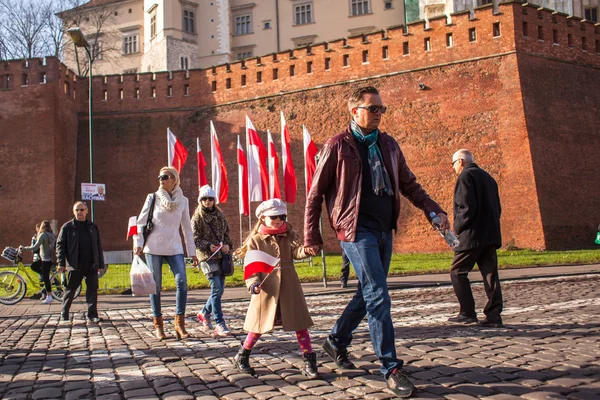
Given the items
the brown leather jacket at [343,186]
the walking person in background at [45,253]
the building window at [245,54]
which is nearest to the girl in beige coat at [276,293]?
the brown leather jacket at [343,186]

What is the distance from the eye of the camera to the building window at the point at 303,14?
47719mm

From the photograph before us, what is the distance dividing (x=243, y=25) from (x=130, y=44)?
962 centimetres

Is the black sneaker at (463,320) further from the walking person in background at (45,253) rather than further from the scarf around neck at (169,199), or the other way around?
the walking person in background at (45,253)

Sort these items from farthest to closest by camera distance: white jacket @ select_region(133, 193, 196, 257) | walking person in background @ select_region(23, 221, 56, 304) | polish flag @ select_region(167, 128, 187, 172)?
1. polish flag @ select_region(167, 128, 187, 172)
2. walking person in background @ select_region(23, 221, 56, 304)
3. white jacket @ select_region(133, 193, 196, 257)

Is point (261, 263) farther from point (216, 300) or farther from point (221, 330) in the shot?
point (216, 300)

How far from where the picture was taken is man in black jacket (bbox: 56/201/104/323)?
370 inches

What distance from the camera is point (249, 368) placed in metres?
5.18

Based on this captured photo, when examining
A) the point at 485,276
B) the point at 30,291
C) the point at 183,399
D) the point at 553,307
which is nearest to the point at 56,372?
the point at 183,399

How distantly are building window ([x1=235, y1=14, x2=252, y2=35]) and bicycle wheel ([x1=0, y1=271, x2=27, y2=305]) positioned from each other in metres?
38.4

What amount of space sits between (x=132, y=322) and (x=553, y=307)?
5575mm

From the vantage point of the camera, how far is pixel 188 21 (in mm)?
48688

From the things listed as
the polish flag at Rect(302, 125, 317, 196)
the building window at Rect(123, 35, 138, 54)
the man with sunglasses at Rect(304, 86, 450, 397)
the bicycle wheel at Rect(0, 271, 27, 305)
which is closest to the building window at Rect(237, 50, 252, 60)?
the building window at Rect(123, 35, 138, 54)

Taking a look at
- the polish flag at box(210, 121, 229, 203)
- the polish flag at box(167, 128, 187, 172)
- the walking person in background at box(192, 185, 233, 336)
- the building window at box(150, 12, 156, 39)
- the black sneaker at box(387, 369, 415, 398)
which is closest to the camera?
the black sneaker at box(387, 369, 415, 398)

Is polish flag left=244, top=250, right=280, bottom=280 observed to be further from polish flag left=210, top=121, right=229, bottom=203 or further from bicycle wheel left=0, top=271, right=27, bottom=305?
polish flag left=210, top=121, right=229, bottom=203
